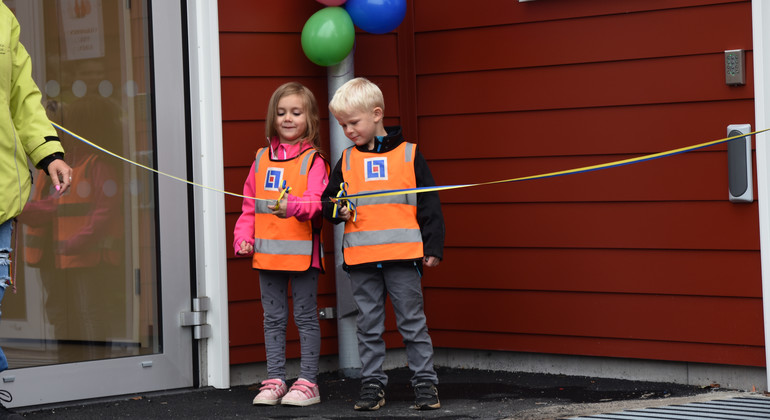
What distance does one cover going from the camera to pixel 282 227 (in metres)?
4.46

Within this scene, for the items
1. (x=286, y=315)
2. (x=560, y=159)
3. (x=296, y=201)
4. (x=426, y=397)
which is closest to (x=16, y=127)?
(x=296, y=201)

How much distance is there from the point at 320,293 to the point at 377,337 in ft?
2.85

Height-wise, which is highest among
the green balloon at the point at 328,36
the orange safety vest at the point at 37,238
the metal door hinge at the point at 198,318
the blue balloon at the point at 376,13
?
the blue balloon at the point at 376,13

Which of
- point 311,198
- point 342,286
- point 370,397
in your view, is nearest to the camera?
point 370,397

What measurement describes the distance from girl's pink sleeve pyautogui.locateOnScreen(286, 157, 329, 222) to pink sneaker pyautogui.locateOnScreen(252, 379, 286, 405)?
0.73 m

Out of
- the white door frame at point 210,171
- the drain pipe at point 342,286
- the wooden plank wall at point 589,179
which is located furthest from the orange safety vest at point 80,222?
the wooden plank wall at point 589,179

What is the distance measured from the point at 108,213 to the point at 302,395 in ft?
4.07

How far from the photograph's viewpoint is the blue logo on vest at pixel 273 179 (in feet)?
14.8

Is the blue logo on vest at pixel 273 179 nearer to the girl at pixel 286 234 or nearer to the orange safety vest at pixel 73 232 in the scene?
the girl at pixel 286 234

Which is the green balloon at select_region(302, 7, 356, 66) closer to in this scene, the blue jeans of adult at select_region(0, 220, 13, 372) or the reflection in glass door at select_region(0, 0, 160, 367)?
the reflection in glass door at select_region(0, 0, 160, 367)

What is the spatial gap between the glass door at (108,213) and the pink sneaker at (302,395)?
2.12 ft

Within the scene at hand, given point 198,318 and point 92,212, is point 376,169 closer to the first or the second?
point 198,318

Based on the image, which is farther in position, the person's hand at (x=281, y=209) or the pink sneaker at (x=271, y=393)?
the pink sneaker at (x=271, y=393)

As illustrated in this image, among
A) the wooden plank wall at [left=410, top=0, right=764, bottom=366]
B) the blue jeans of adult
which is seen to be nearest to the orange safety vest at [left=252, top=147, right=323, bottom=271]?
the wooden plank wall at [left=410, top=0, right=764, bottom=366]
